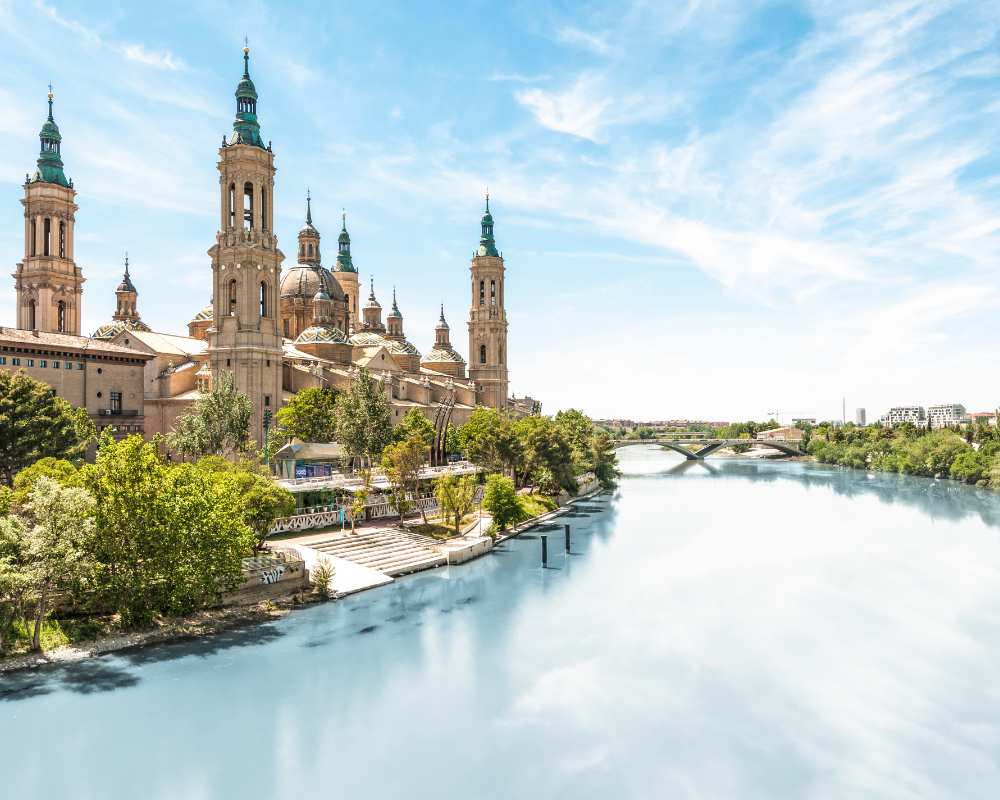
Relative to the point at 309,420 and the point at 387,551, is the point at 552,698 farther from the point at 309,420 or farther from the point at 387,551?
the point at 309,420

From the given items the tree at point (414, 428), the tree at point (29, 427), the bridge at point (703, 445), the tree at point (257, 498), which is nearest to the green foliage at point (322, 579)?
the tree at point (257, 498)

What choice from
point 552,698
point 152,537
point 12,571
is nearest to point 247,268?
point 152,537

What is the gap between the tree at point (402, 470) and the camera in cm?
4359

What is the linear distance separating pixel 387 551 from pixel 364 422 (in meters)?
13.7

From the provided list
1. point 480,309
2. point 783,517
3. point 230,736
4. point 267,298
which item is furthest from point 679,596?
point 480,309

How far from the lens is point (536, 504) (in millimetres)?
60000

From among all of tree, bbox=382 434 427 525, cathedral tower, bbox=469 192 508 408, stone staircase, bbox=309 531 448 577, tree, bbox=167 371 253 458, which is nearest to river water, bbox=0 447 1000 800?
stone staircase, bbox=309 531 448 577

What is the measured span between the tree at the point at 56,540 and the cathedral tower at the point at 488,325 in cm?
7724

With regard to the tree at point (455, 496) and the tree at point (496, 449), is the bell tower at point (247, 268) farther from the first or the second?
the tree at point (455, 496)

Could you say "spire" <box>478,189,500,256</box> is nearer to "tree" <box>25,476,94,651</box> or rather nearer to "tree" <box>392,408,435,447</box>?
"tree" <box>392,408,435,447</box>

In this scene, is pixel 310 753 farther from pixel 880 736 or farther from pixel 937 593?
pixel 937 593

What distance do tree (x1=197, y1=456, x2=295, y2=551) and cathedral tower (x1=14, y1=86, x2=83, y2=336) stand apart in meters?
48.1

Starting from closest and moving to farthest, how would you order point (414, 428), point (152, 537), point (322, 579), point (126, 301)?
point (152, 537) < point (322, 579) < point (414, 428) < point (126, 301)

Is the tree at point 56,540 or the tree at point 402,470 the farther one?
the tree at point 402,470
